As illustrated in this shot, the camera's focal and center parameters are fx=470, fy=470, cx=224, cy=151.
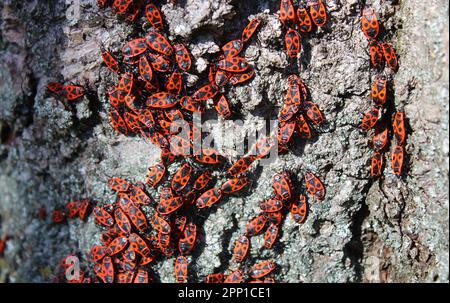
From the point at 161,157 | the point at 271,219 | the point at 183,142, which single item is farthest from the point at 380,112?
the point at 161,157

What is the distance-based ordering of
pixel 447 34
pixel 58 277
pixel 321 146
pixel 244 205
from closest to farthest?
pixel 447 34 < pixel 321 146 < pixel 244 205 < pixel 58 277

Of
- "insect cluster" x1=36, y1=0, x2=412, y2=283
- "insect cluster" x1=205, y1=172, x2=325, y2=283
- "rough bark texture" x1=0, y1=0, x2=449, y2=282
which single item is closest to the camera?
"rough bark texture" x1=0, y1=0, x2=449, y2=282

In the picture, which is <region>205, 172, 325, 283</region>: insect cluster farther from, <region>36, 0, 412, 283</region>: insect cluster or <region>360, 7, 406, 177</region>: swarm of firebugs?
<region>360, 7, 406, 177</region>: swarm of firebugs

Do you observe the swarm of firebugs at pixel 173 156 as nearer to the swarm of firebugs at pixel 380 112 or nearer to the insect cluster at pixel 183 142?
the insect cluster at pixel 183 142

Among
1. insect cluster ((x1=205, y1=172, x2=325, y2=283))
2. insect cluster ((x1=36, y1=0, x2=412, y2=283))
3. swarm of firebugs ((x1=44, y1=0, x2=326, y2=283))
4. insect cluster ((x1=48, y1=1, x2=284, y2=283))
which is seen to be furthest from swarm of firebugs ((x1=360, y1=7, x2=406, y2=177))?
insect cluster ((x1=48, y1=1, x2=284, y2=283))
